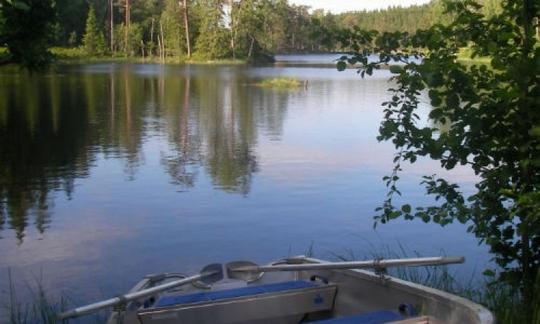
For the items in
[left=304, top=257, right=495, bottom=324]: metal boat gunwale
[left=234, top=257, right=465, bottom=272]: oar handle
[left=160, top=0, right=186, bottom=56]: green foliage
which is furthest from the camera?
[left=160, top=0, right=186, bottom=56]: green foliage

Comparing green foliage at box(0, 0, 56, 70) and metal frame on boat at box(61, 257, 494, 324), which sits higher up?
green foliage at box(0, 0, 56, 70)

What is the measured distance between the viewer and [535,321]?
4672 mm

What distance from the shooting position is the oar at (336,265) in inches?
181

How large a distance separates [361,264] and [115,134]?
58.0 feet

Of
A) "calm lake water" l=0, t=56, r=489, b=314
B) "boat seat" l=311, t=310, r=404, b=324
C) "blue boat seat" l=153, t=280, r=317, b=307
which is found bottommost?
"calm lake water" l=0, t=56, r=489, b=314

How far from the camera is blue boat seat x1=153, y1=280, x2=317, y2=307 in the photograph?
4.76 meters

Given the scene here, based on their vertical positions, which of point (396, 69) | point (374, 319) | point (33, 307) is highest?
point (396, 69)

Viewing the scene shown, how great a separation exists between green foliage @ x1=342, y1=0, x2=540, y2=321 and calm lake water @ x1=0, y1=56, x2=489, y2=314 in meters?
2.26

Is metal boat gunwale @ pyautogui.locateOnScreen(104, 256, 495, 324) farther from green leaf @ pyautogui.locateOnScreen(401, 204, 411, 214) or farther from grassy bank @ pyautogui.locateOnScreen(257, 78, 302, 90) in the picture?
grassy bank @ pyautogui.locateOnScreen(257, 78, 302, 90)

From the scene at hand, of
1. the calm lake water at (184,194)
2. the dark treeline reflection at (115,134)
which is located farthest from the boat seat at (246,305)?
the dark treeline reflection at (115,134)

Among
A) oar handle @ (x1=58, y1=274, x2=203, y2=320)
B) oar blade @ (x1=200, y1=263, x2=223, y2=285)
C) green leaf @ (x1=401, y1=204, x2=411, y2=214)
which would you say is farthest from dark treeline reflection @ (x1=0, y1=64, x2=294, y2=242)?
green leaf @ (x1=401, y1=204, x2=411, y2=214)

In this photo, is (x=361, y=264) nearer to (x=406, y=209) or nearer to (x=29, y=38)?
(x=406, y=209)

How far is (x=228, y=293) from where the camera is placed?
16.1 feet

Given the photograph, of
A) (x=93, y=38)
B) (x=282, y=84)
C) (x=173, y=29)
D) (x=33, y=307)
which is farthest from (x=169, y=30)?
(x=33, y=307)
